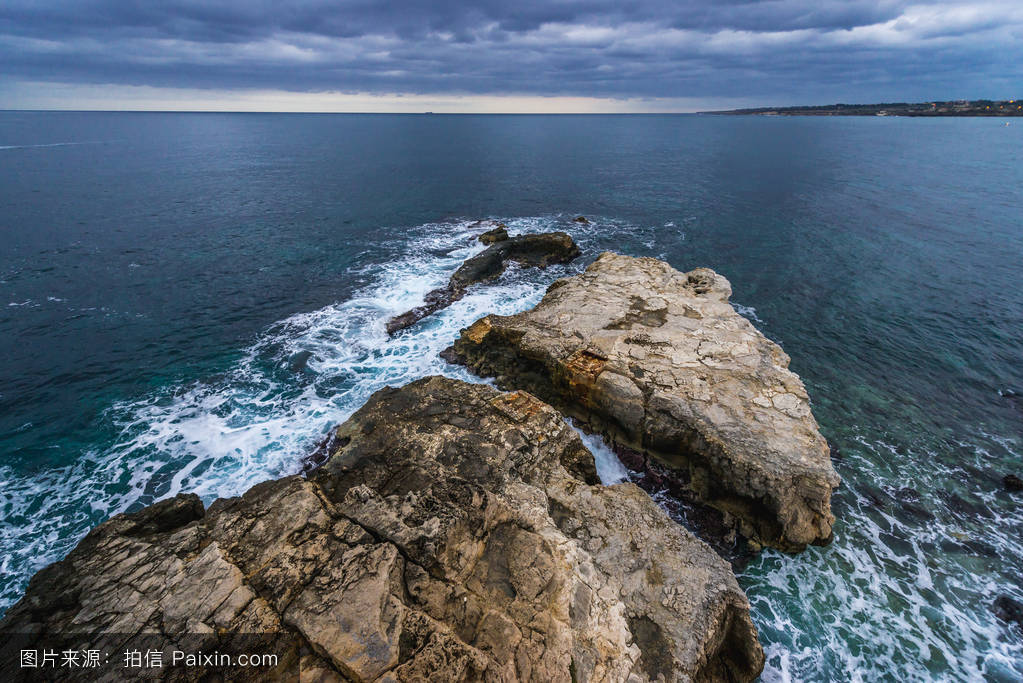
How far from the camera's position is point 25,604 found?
31.2 ft

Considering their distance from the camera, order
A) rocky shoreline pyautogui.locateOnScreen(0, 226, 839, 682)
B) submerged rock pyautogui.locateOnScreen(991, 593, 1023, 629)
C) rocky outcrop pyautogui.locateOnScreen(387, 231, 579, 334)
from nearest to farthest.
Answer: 1. rocky shoreline pyautogui.locateOnScreen(0, 226, 839, 682)
2. submerged rock pyautogui.locateOnScreen(991, 593, 1023, 629)
3. rocky outcrop pyautogui.locateOnScreen(387, 231, 579, 334)

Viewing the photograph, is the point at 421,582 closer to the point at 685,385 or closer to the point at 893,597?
the point at 685,385

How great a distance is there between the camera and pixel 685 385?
17.5m

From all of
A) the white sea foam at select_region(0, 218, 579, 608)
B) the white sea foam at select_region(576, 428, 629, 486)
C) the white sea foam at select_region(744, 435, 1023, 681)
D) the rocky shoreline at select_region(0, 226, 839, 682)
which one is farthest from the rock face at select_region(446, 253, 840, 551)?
the white sea foam at select_region(0, 218, 579, 608)

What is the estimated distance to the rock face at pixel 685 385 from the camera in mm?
14398

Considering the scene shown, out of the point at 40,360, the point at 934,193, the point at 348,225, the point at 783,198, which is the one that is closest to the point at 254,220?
the point at 348,225

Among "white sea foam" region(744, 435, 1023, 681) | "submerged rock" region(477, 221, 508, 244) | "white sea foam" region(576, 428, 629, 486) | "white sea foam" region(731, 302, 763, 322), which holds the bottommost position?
"white sea foam" region(744, 435, 1023, 681)

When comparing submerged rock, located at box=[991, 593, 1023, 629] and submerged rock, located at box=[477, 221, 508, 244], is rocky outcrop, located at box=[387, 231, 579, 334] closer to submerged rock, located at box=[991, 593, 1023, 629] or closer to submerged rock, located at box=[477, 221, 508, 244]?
submerged rock, located at box=[477, 221, 508, 244]

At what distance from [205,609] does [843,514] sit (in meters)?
19.9

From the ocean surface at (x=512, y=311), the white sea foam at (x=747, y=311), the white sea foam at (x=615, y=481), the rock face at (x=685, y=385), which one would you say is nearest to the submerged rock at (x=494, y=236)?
the ocean surface at (x=512, y=311)

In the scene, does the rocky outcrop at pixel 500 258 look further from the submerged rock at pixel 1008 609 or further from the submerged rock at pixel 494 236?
the submerged rock at pixel 1008 609

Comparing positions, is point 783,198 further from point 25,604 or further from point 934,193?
point 25,604

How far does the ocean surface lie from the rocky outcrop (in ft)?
5.31

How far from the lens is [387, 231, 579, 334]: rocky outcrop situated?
31.5 metres
